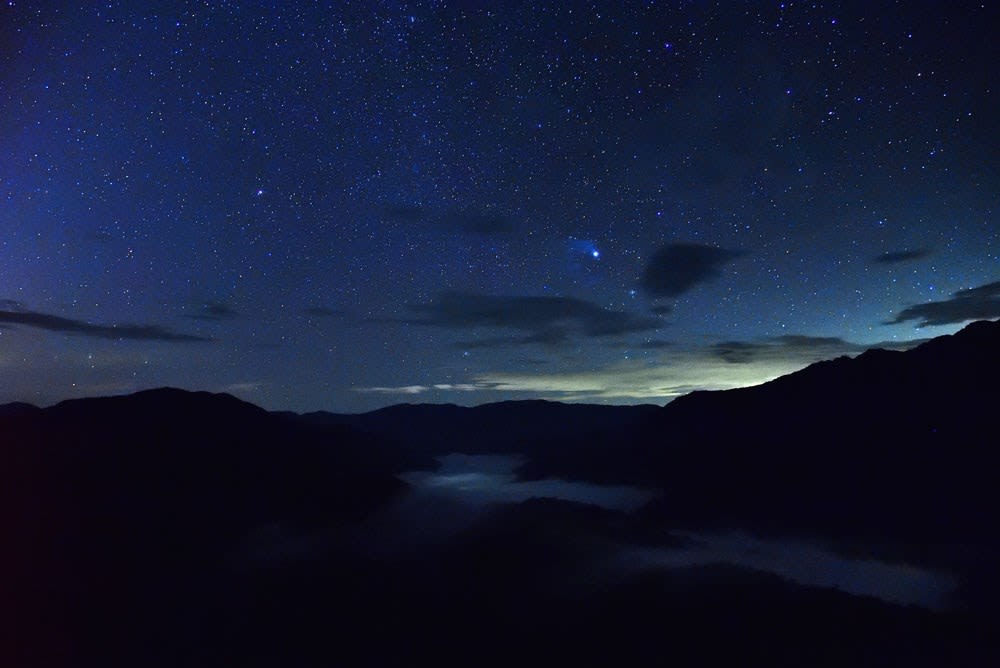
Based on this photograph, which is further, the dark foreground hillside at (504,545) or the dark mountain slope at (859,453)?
the dark mountain slope at (859,453)

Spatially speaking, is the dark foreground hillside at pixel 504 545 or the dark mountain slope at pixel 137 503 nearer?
the dark foreground hillside at pixel 504 545

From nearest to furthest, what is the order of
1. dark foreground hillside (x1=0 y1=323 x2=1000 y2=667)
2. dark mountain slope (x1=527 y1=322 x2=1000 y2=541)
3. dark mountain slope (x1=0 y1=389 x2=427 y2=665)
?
A: dark foreground hillside (x1=0 y1=323 x2=1000 y2=667) → dark mountain slope (x1=0 y1=389 x2=427 y2=665) → dark mountain slope (x1=527 y1=322 x2=1000 y2=541)

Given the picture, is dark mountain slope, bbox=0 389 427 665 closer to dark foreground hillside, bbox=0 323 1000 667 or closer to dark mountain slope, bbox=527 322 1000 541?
dark foreground hillside, bbox=0 323 1000 667

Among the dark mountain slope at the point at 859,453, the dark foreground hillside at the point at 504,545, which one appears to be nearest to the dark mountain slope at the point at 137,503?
the dark foreground hillside at the point at 504,545

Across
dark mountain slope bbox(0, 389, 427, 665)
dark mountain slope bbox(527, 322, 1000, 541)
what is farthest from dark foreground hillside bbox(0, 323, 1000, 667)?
dark mountain slope bbox(527, 322, 1000, 541)

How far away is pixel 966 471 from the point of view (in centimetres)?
11119

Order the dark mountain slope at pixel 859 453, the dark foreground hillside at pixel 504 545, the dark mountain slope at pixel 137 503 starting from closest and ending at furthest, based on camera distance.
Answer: the dark foreground hillside at pixel 504 545 < the dark mountain slope at pixel 137 503 < the dark mountain slope at pixel 859 453

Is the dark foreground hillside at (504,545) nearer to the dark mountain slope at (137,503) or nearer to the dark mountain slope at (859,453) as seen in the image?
the dark mountain slope at (137,503)

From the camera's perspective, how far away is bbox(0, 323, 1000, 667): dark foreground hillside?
52.2 metres

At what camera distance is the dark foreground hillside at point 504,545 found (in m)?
52.2

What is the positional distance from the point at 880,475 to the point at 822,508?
19.7m

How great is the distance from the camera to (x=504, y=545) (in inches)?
3312

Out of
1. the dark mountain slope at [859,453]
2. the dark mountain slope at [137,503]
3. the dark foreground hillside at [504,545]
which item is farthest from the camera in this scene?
the dark mountain slope at [859,453]

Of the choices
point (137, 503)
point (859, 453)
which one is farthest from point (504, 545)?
point (859, 453)
